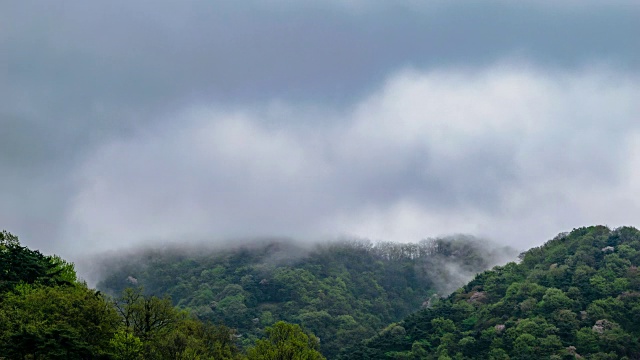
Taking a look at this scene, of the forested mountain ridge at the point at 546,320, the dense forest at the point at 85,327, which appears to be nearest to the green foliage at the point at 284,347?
the dense forest at the point at 85,327

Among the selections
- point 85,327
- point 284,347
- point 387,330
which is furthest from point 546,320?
point 85,327

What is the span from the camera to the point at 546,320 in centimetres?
16250

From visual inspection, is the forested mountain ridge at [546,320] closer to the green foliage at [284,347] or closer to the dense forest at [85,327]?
the green foliage at [284,347]

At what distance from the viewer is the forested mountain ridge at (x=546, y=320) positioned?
488ft

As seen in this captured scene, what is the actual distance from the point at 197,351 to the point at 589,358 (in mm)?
92961

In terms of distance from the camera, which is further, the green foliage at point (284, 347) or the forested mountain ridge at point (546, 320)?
the forested mountain ridge at point (546, 320)

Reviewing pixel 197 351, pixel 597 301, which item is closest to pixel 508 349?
pixel 597 301

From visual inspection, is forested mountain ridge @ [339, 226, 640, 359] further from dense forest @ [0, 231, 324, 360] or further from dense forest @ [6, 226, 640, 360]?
dense forest @ [0, 231, 324, 360]

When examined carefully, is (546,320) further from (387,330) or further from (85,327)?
(85,327)

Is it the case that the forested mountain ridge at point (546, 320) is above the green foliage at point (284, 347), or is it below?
above

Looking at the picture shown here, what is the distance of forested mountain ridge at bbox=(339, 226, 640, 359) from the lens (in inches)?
5856

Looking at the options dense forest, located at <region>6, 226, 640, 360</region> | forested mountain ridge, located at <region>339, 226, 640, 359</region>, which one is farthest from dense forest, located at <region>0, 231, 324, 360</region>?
forested mountain ridge, located at <region>339, 226, 640, 359</region>

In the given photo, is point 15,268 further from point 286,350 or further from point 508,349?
point 508,349

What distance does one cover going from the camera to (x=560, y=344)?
149 meters
